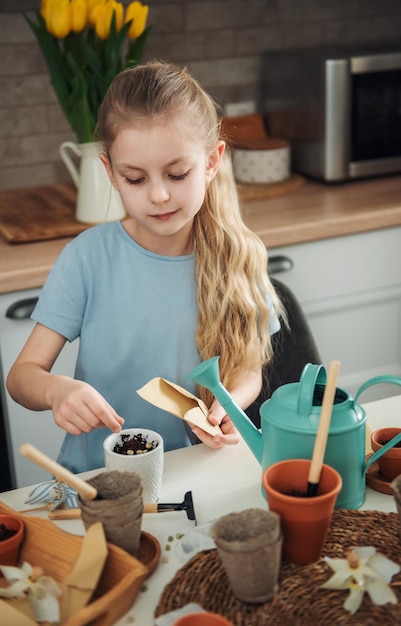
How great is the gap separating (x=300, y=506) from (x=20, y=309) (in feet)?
3.82

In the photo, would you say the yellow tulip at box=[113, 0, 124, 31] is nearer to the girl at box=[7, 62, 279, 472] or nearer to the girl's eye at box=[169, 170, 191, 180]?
the girl at box=[7, 62, 279, 472]

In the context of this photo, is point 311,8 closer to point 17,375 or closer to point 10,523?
point 17,375

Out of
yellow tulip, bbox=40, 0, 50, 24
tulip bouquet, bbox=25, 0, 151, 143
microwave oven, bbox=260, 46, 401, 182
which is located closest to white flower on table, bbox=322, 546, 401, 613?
tulip bouquet, bbox=25, 0, 151, 143

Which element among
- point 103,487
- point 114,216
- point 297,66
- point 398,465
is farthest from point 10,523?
point 297,66

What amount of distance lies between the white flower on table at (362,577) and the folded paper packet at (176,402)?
0.34 metres

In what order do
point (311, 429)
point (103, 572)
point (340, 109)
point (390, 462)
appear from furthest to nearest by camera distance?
point (340, 109), point (390, 462), point (311, 429), point (103, 572)

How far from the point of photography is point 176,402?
1268 millimetres

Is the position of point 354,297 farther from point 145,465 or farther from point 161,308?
point 145,465

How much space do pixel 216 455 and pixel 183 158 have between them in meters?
0.46

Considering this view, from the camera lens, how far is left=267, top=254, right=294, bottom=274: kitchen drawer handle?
221 cm

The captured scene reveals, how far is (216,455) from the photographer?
1335 millimetres

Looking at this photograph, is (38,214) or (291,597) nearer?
(291,597)

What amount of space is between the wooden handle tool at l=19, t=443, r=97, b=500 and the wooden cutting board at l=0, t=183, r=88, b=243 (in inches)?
48.7

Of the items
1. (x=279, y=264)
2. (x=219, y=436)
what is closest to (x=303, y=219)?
(x=279, y=264)
